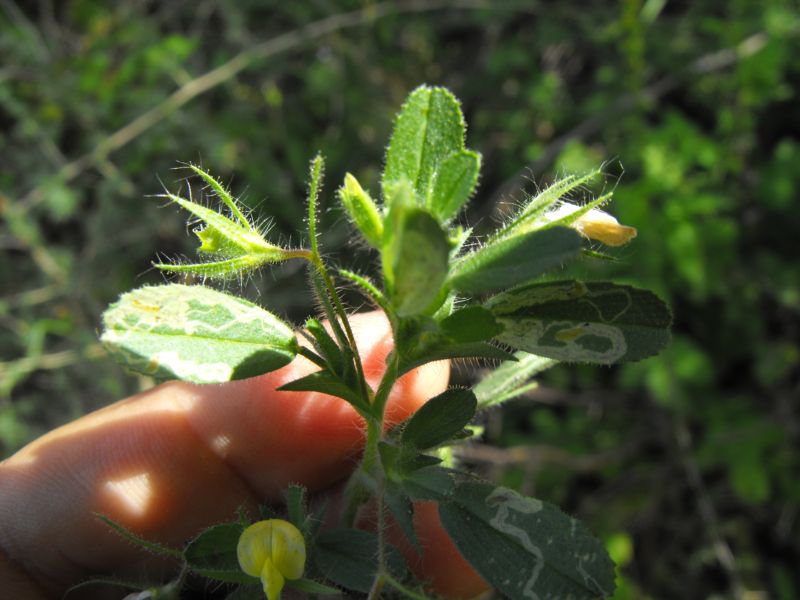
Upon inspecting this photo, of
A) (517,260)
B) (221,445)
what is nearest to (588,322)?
(517,260)

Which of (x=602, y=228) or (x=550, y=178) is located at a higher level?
(x=602, y=228)

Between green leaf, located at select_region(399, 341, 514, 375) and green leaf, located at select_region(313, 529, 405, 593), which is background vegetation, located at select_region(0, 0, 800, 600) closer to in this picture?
green leaf, located at select_region(313, 529, 405, 593)

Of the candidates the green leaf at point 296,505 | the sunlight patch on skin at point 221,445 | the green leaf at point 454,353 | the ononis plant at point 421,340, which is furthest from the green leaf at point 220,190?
the sunlight patch on skin at point 221,445

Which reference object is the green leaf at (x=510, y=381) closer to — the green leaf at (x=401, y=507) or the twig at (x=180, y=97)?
the green leaf at (x=401, y=507)

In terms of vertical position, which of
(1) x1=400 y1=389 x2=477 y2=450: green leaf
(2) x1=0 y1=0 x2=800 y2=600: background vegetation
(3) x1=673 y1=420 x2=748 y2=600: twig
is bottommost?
(3) x1=673 y1=420 x2=748 y2=600: twig

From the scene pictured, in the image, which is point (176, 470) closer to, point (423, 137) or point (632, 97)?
point (423, 137)

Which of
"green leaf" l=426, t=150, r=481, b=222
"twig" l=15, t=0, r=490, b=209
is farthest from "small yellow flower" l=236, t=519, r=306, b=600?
"twig" l=15, t=0, r=490, b=209

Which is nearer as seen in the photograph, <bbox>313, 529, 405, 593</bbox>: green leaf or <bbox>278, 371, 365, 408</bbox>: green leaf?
<bbox>278, 371, 365, 408</bbox>: green leaf
